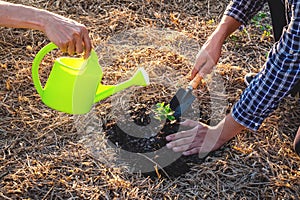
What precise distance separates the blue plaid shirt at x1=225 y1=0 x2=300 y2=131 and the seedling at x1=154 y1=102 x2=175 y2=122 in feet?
0.87

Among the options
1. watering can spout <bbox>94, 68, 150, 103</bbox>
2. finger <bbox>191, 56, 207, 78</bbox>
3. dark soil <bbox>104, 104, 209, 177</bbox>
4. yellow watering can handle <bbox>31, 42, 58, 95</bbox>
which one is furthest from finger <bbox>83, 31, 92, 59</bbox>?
finger <bbox>191, 56, 207, 78</bbox>

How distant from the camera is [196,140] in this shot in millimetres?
1803

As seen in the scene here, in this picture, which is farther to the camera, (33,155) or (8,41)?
(8,41)

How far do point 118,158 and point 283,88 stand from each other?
2.12 ft

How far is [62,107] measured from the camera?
1.76 meters

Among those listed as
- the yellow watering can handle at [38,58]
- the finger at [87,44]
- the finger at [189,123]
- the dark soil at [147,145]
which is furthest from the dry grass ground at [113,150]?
the finger at [87,44]

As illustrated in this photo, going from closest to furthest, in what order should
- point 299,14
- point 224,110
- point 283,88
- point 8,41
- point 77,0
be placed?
point 299,14 < point 283,88 < point 224,110 < point 8,41 < point 77,0

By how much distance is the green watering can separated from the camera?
5.44ft

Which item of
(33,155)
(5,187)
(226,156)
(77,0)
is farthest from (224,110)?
(77,0)

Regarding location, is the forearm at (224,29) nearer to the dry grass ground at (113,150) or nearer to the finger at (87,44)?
the dry grass ground at (113,150)

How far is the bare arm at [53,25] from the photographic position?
1479 mm

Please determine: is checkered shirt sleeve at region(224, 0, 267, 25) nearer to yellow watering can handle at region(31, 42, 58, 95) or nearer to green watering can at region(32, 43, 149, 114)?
green watering can at region(32, 43, 149, 114)

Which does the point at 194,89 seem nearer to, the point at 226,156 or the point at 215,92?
the point at 215,92

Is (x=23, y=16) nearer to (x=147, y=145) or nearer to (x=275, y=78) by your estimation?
(x=147, y=145)
